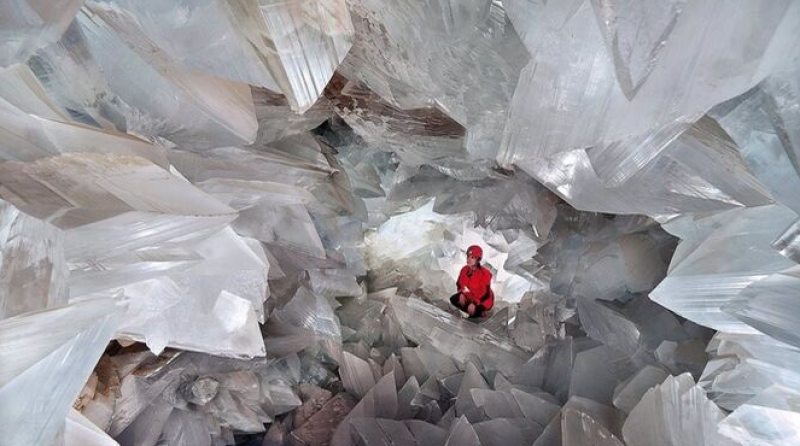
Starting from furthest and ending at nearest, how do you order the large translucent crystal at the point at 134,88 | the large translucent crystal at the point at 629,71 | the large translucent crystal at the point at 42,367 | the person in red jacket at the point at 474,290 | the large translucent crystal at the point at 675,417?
the person in red jacket at the point at 474,290 < the large translucent crystal at the point at 675,417 < the large translucent crystal at the point at 134,88 < the large translucent crystal at the point at 42,367 < the large translucent crystal at the point at 629,71

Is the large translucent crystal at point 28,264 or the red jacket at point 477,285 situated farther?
the red jacket at point 477,285

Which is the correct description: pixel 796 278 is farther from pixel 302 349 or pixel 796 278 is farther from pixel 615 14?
pixel 302 349

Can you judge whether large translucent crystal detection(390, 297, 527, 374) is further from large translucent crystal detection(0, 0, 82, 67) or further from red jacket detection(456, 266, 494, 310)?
large translucent crystal detection(0, 0, 82, 67)

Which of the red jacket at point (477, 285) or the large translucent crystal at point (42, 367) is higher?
the large translucent crystal at point (42, 367)

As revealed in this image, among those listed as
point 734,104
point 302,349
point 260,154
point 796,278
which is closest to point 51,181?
point 260,154

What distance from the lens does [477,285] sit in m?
3.11

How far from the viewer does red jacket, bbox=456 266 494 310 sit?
120 inches

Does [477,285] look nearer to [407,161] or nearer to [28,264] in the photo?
[407,161]

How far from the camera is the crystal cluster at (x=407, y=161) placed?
0.67 metres

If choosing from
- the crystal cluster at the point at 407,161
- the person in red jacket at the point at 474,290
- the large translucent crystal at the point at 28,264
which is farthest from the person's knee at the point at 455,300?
the large translucent crystal at the point at 28,264

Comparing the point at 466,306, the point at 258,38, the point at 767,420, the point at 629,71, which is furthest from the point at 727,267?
the point at 466,306

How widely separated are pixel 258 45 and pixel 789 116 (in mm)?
566

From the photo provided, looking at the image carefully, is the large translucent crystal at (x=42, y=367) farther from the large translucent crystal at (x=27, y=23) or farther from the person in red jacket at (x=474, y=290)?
the person in red jacket at (x=474, y=290)

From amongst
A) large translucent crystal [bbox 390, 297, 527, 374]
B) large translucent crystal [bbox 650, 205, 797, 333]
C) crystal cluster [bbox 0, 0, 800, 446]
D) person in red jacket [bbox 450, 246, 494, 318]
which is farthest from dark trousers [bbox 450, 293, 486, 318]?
large translucent crystal [bbox 650, 205, 797, 333]
